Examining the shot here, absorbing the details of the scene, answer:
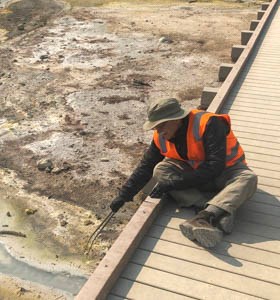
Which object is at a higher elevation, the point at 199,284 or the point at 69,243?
the point at 199,284

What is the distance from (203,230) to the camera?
4.25 m

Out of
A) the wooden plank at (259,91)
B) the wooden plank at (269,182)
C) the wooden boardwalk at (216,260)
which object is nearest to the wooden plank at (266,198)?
the wooden boardwalk at (216,260)

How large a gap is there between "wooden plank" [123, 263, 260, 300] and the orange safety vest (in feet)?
3.90

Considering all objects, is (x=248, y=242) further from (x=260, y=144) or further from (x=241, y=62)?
(x=241, y=62)

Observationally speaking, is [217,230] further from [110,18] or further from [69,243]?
[110,18]

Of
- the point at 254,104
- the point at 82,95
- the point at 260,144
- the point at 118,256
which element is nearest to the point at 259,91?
Answer: the point at 254,104

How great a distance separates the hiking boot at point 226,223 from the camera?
4.41m

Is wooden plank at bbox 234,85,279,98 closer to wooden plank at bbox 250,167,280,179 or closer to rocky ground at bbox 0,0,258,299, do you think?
rocky ground at bbox 0,0,258,299

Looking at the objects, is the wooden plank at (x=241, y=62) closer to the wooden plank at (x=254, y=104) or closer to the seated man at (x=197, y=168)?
the wooden plank at (x=254, y=104)

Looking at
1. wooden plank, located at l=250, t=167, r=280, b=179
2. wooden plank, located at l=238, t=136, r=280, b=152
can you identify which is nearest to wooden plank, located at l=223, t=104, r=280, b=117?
wooden plank, located at l=238, t=136, r=280, b=152

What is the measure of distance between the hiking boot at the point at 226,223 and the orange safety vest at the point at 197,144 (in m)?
0.58

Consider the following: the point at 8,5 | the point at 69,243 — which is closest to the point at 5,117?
the point at 69,243

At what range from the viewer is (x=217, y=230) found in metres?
4.30

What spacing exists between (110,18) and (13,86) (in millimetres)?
6928
